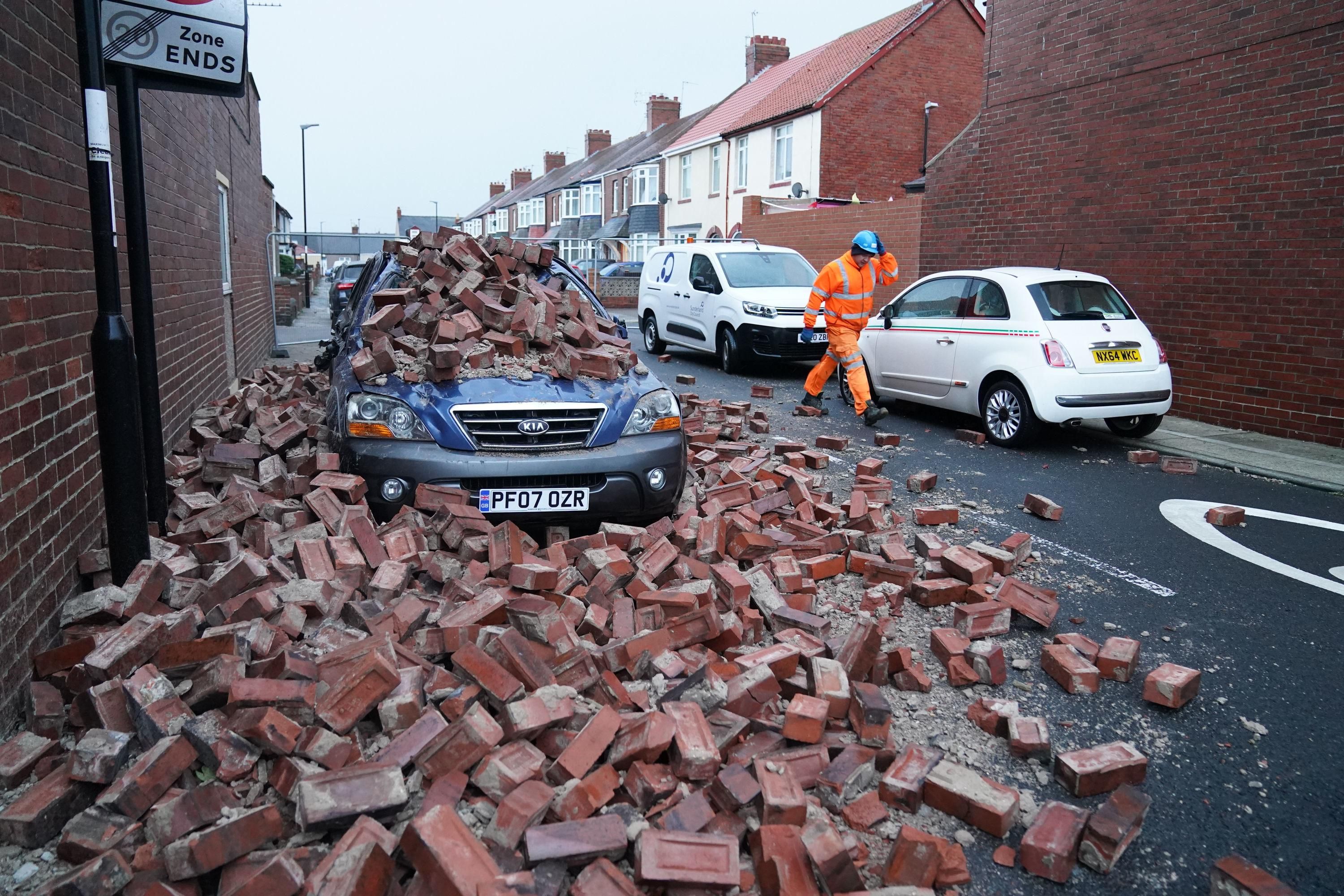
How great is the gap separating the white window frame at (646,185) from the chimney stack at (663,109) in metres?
6.74

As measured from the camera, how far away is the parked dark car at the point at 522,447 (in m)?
4.79

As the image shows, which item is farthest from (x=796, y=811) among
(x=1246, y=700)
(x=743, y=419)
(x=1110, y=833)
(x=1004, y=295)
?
(x=1004, y=295)

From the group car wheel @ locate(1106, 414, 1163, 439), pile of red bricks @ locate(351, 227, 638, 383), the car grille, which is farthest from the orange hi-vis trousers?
the car grille

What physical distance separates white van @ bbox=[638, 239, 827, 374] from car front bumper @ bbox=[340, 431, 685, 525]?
8.07 meters

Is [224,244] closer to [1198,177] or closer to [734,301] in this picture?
[734,301]

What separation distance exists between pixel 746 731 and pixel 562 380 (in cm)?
272

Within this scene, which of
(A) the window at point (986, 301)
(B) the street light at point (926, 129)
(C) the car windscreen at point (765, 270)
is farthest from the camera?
(B) the street light at point (926, 129)

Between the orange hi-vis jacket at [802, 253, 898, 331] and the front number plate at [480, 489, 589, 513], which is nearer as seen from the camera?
the front number plate at [480, 489, 589, 513]

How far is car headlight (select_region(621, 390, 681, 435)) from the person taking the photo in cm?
526

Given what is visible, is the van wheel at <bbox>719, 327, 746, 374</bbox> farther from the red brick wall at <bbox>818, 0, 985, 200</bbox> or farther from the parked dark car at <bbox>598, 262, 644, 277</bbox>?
the parked dark car at <bbox>598, 262, 644, 277</bbox>

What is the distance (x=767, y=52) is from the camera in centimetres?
4044

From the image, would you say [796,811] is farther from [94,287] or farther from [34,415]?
[94,287]

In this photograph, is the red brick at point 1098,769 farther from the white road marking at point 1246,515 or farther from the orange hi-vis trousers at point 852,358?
the orange hi-vis trousers at point 852,358

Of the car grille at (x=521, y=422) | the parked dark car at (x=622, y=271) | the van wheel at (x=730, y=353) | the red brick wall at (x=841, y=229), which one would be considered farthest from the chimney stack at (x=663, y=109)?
the car grille at (x=521, y=422)
